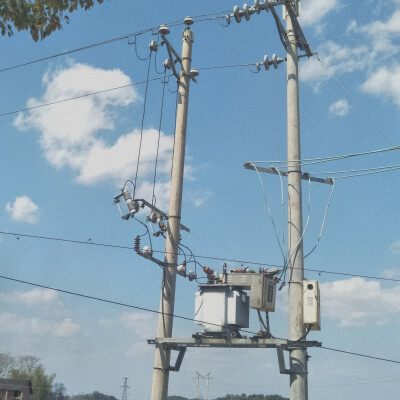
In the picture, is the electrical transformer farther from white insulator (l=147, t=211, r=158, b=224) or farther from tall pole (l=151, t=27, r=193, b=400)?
white insulator (l=147, t=211, r=158, b=224)

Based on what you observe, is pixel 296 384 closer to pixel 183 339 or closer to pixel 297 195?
pixel 183 339

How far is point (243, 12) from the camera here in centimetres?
1212

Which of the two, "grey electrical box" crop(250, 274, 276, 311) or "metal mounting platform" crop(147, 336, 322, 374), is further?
"grey electrical box" crop(250, 274, 276, 311)

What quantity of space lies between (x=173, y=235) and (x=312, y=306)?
12.3 feet

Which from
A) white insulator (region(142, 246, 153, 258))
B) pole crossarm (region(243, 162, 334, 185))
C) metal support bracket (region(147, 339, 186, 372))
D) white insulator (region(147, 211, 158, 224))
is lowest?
metal support bracket (region(147, 339, 186, 372))

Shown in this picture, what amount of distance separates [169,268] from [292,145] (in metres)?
3.67

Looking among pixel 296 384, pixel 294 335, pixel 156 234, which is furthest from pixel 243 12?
pixel 296 384

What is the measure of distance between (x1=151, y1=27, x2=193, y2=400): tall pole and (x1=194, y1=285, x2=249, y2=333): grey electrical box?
782 millimetres

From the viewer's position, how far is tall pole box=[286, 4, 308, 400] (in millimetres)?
9328

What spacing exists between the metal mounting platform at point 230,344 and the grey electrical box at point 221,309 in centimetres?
23

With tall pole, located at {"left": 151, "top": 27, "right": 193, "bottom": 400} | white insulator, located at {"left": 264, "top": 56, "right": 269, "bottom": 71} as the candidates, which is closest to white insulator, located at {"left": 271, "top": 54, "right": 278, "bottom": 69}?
white insulator, located at {"left": 264, "top": 56, "right": 269, "bottom": 71}

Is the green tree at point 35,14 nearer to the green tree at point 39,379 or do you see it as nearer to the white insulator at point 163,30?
the white insulator at point 163,30

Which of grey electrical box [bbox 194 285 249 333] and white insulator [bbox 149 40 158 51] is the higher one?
white insulator [bbox 149 40 158 51]

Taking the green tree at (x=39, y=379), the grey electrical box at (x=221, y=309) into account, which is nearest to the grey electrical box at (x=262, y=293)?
the grey electrical box at (x=221, y=309)
